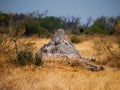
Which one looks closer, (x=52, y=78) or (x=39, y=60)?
(x=52, y=78)

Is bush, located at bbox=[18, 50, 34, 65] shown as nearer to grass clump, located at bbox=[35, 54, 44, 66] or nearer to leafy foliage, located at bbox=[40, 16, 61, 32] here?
grass clump, located at bbox=[35, 54, 44, 66]

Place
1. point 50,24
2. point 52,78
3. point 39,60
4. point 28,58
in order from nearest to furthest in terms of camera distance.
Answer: point 52,78
point 39,60
point 28,58
point 50,24

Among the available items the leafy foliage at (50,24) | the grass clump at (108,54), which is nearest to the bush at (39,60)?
the grass clump at (108,54)

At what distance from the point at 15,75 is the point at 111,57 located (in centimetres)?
451

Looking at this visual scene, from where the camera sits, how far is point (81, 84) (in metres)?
6.85

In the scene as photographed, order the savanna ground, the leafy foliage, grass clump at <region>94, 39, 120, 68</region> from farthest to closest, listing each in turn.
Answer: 1. the leafy foliage
2. grass clump at <region>94, 39, 120, 68</region>
3. the savanna ground

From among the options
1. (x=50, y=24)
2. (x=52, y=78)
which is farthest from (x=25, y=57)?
(x=50, y=24)

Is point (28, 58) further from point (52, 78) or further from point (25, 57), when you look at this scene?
point (52, 78)

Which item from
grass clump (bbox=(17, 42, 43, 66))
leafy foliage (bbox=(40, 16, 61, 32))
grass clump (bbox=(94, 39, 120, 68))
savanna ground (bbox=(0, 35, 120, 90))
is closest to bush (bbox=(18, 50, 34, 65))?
grass clump (bbox=(17, 42, 43, 66))

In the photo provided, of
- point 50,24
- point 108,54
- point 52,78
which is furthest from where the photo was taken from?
point 50,24

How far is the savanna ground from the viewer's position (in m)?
6.53

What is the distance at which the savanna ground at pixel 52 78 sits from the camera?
6.53 metres

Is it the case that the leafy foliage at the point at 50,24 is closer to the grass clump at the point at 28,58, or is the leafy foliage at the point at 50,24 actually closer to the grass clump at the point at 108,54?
the grass clump at the point at 108,54

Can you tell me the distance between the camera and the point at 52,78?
7375 millimetres
